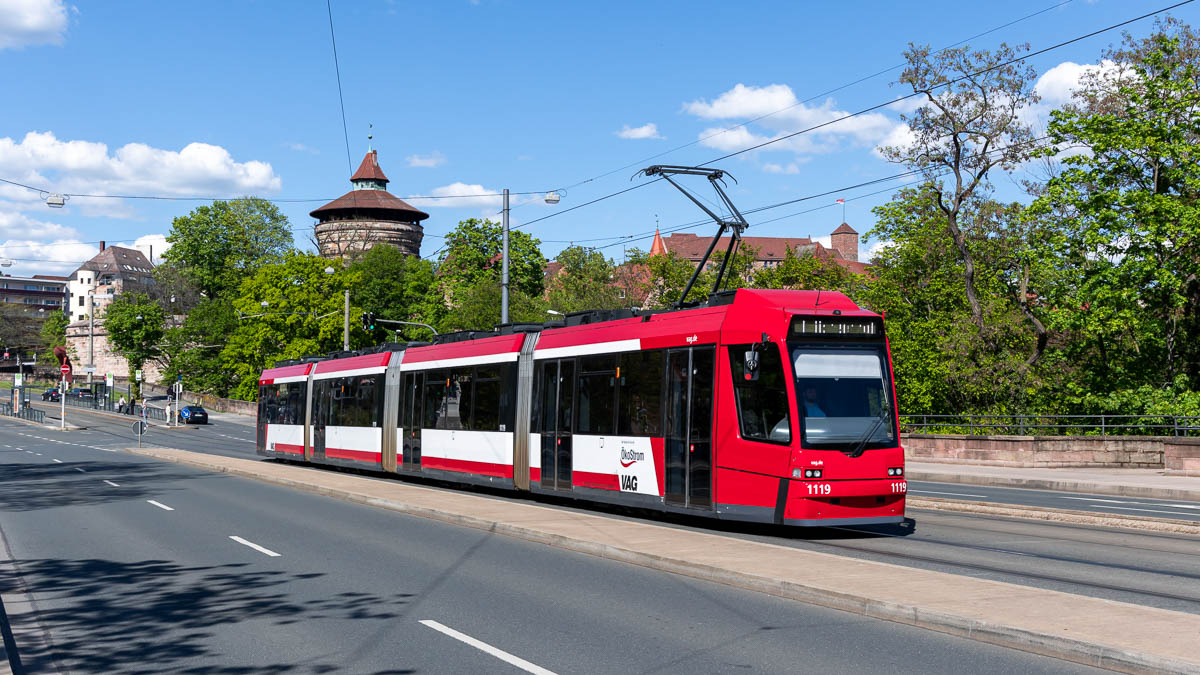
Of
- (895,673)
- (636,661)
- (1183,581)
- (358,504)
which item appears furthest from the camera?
(358,504)

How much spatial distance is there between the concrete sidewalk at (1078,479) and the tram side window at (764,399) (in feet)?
42.6

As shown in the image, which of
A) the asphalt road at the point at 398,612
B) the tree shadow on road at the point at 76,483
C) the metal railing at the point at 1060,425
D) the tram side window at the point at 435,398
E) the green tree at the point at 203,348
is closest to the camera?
the asphalt road at the point at 398,612

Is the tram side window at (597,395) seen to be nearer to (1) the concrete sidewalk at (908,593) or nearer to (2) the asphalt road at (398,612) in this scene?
(1) the concrete sidewalk at (908,593)

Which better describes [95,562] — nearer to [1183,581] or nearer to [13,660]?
[13,660]

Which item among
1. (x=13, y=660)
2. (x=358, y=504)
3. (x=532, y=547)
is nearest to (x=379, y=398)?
(x=358, y=504)

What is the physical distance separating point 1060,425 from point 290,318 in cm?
6104

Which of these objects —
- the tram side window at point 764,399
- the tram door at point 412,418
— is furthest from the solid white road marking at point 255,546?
the tram door at point 412,418

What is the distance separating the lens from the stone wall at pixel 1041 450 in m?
31.2

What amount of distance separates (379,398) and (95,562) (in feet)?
51.0

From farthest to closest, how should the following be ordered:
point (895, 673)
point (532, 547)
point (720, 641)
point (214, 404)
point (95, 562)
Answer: point (214, 404)
point (532, 547)
point (95, 562)
point (720, 641)
point (895, 673)

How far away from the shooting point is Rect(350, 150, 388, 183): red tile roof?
414ft

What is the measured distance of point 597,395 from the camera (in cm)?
1855

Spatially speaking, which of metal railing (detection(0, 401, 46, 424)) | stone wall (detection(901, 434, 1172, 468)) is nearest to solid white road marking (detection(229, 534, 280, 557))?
stone wall (detection(901, 434, 1172, 468))

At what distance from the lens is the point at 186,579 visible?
1095 centimetres
